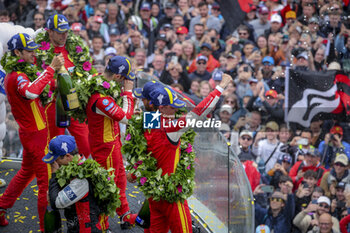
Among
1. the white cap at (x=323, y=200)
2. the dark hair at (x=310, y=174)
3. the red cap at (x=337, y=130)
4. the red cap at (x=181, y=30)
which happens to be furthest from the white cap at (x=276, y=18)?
the white cap at (x=323, y=200)

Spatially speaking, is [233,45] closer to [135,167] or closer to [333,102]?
[333,102]

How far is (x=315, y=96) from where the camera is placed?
1109 centimetres

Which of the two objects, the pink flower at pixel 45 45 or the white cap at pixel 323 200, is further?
the white cap at pixel 323 200

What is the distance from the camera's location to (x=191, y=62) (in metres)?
12.9

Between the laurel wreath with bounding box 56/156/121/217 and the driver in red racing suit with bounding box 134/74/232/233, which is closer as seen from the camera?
the laurel wreath with bounding box 56/156/121/217

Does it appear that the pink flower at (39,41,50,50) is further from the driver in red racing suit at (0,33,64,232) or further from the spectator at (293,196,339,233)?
the spectator at (293,196,339,233)

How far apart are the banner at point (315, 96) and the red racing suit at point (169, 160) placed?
15.1ft

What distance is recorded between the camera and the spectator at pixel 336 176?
9984 mm

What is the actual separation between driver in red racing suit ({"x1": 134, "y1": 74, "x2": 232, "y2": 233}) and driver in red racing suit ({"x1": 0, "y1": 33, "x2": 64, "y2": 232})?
1.33m

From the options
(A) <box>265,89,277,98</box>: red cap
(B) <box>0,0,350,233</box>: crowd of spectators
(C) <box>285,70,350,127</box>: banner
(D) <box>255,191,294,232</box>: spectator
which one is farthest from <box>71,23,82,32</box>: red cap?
(D) <box>255,191,294,232</box>: spectator

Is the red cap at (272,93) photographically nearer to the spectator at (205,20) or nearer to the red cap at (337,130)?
the red cap at (337,130)

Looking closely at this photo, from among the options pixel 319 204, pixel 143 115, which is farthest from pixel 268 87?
pixel 143 115

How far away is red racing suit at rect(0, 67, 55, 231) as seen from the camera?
6.91 meters

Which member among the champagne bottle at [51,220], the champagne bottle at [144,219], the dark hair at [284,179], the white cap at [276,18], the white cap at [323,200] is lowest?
the white cap at [323,200]
